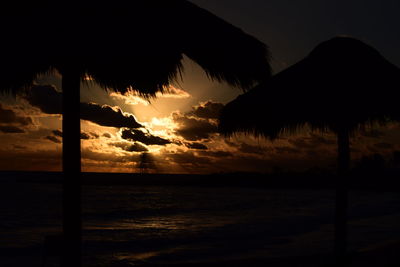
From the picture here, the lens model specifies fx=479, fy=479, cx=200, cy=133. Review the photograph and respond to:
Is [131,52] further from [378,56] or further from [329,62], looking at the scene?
[378,56]

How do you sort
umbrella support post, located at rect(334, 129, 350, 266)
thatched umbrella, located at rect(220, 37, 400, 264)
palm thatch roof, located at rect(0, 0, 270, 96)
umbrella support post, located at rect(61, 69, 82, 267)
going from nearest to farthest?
1. palm thatch roof, located at rect(0, 0, 270, 96)
2. umbrella support post, located at rect(61, 69, 82, 267)
3. thatched umbrella, located at rect(220, 37, 400, 264)
4. umbrella support post, located at rect(334, 129, 350, 266)

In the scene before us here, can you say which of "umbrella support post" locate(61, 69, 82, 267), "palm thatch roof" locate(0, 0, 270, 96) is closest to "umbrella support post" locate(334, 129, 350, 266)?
"palm thatch roof" locate(0, 0, 270, 96)

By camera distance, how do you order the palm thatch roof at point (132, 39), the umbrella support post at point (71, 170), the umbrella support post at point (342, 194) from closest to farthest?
the palm thatch roof at point (132, 39) → the umbrella support post at point (71, 170) → the umbrella support post at point (342, 194)

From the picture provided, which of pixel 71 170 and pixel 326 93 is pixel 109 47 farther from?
pixel 326 93

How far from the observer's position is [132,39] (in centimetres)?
419

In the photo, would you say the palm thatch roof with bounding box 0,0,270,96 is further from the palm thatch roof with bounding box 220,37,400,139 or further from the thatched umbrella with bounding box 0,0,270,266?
the palm thatch roof with bounding box 220,37,400,139

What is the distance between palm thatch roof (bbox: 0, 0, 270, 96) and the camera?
4078 millimetres

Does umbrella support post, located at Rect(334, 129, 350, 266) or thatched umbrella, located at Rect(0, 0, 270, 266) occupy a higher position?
thatched umbrella, located at Rect(0, 0, 270, 266)

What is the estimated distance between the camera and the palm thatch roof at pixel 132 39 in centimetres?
408

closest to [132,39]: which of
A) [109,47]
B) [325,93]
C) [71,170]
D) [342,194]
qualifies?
[109,47]

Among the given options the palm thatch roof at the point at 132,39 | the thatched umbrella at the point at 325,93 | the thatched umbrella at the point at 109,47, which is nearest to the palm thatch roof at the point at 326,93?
the thatched umbrella at the point at 325,93

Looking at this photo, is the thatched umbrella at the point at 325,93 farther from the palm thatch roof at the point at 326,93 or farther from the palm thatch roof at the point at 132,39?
the palm thatch roof at the point at 132,39

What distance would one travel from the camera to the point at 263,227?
22969 mm

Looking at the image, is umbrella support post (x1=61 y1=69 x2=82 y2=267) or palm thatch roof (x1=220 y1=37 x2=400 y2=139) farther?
palm thatch roof (x1=220 y1=37 x2=400 y2=139)
